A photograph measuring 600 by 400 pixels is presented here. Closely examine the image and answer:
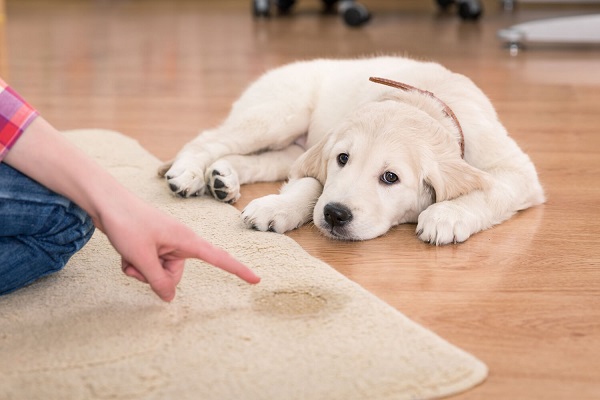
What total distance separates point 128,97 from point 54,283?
6.32 ft

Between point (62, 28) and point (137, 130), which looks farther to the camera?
point (62, 28)

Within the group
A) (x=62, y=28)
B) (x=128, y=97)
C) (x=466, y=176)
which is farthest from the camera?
(x=62, y=28)

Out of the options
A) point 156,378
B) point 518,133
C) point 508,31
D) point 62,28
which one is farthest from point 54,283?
point 62,28

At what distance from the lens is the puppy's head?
5.99 ft

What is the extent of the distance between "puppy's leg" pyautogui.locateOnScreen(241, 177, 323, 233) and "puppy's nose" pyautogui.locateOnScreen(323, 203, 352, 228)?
129 millimetres

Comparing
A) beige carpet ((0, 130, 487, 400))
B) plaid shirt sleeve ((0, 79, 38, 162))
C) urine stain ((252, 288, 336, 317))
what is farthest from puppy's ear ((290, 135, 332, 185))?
plaid shirt sleeve ((0, 79, 38, 162))

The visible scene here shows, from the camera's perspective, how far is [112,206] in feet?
4.29

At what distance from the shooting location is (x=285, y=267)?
1672mm

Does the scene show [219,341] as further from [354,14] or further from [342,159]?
[354,14]

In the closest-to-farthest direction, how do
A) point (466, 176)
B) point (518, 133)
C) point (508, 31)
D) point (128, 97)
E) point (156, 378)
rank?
point (156, 378), point (466, 176), point (518, 133), point (128, 97), point (508, 31)

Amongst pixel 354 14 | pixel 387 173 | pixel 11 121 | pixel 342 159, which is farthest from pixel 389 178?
pixel 354 14

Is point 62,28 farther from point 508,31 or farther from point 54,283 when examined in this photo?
point 54,283

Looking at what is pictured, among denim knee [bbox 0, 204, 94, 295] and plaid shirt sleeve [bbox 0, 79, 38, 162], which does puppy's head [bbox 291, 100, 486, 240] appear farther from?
plaid shirt sleeve [bbox 0, 79, 38, 162]

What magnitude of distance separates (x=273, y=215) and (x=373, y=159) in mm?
244
